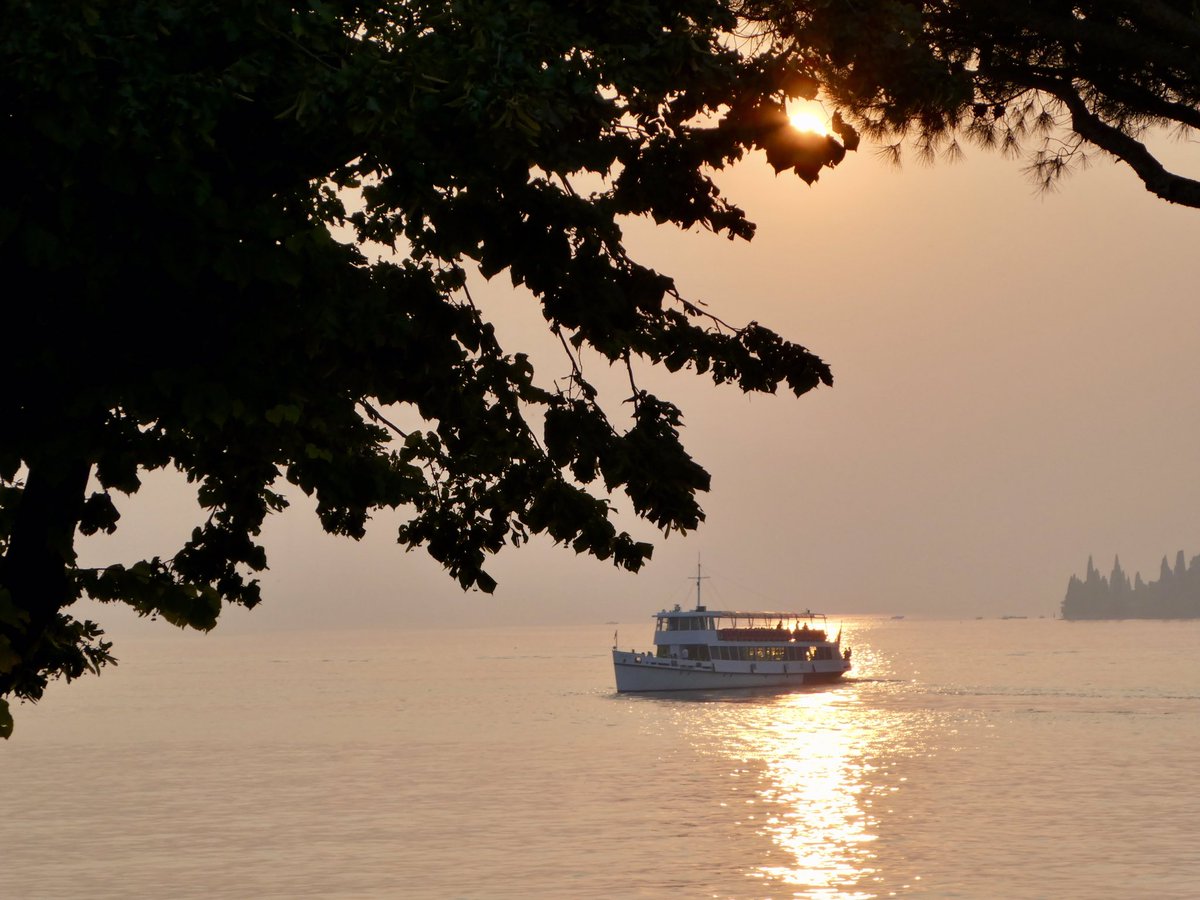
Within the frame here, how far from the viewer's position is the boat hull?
11319 cm

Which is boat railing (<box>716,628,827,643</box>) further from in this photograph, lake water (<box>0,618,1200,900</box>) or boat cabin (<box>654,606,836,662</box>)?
lake water (<box>0,618,1200,900</box>)

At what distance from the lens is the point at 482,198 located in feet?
24.8

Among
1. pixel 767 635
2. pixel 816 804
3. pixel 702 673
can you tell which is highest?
pixel 767 635

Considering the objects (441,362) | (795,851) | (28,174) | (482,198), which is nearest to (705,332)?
(441,362)

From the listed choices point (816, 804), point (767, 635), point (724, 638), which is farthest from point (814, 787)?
point (767, 635)

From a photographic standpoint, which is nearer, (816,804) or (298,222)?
(298,222)

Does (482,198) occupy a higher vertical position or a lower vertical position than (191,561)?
higher

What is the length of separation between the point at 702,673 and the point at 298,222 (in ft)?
355

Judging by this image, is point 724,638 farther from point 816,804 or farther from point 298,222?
point 298,222

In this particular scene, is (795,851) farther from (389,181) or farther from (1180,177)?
(389,181)

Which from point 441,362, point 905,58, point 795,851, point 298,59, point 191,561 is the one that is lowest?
point 795,851

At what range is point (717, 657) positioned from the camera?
116125 mm

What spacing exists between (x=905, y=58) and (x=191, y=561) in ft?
20.0

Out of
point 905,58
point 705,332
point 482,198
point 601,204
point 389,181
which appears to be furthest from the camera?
point 705,332
